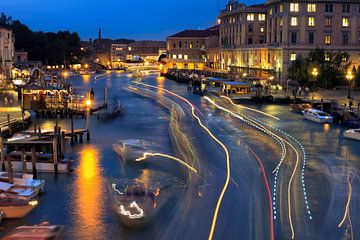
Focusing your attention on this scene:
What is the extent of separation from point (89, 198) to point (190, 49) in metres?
106

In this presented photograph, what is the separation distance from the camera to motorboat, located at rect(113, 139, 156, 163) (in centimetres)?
2953

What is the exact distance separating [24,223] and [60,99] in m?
31.9

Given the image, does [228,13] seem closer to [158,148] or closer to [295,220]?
[158,148]

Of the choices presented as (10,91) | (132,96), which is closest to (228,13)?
(132,96)

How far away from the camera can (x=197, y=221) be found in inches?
758

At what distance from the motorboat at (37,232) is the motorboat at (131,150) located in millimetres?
10957

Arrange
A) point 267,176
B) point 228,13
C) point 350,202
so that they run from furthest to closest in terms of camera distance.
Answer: point 228,13 < point 267,176 < point 350,202

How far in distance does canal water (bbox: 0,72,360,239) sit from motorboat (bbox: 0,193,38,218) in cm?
30

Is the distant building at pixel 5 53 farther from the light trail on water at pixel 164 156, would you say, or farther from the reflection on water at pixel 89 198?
the light trail on water at pixel 164 156

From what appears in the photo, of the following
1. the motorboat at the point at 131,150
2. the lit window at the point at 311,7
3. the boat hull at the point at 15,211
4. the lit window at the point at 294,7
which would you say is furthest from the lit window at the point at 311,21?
the boat hull at the point at 15,211

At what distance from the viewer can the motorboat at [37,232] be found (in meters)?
17.2

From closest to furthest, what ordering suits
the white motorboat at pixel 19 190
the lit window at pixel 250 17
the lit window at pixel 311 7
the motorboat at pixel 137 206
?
the motorboat at pixel 137 206 < the white motorboat at pixel 19 190 < the lit window at pixel 311 7 < the lit window at pixel 250 17

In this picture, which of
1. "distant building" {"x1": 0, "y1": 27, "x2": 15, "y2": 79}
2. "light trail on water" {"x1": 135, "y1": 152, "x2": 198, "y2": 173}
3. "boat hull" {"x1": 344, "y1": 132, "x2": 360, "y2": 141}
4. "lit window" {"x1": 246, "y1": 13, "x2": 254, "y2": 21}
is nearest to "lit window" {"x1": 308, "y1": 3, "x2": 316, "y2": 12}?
"lit window" {"x1": 246, "y1": 13, "x2": 254, "y2": 21}

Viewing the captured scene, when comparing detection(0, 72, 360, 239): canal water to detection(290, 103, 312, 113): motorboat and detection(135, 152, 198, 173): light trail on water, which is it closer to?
detection(135, 152, 198, 173): light trail on water
